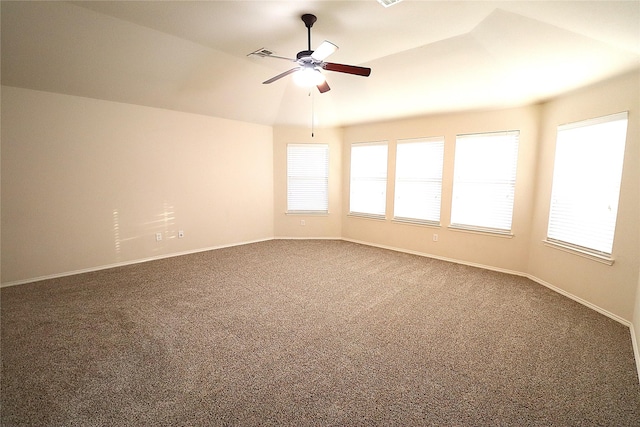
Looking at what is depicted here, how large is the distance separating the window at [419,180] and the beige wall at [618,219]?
1422 mm

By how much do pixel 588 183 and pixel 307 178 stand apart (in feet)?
15.0

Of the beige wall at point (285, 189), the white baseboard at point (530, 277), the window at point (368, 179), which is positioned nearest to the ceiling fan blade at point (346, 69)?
the window at point (368, 179)

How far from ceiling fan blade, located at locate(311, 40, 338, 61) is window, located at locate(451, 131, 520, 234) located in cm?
305

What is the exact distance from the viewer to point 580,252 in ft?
10.6

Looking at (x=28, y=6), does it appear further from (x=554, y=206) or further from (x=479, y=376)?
(x=554, y=206)

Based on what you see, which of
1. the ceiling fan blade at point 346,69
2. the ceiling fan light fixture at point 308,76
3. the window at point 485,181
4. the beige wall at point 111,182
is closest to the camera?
the ceiling fan blade at point 346,69

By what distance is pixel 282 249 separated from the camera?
214 inches

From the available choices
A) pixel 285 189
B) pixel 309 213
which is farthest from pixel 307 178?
pixel 309 213

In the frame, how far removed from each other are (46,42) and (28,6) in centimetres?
47

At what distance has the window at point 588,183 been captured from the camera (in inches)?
114

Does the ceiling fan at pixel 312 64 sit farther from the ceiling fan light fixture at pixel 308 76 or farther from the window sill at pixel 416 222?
the window sill at pixel 416 222

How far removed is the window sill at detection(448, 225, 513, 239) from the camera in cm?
420

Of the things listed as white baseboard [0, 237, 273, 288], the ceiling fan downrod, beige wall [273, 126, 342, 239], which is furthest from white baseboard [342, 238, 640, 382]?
the ceiling fan downrod

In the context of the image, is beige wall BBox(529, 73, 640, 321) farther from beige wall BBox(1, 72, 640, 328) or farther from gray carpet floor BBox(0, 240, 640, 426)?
gray carpet floor BBox(0, 240, 640, 426)
